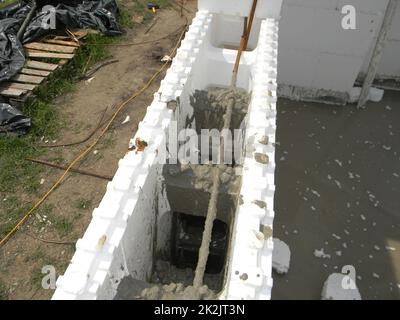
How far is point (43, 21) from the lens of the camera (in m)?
7.77

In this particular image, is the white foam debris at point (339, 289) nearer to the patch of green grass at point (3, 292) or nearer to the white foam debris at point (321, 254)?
the white foam debris at point (321, 254)

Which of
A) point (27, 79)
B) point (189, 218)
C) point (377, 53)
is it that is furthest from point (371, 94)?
point (27, 79)

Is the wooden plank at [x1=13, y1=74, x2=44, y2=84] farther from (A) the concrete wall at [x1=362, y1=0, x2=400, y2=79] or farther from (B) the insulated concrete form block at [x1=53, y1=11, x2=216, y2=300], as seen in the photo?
(A) the concrete wall at [x1=362, y1=0, x2=400, y2=79]

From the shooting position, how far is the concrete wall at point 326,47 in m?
6.92

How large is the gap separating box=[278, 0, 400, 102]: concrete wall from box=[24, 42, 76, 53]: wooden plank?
450cm

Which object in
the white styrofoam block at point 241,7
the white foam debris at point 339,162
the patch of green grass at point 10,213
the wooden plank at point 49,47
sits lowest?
the white foam debris at point 339,162

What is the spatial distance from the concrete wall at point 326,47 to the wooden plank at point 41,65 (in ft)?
15.2

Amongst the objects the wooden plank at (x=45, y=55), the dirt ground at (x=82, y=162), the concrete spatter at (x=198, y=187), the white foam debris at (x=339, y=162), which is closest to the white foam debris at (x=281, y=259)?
the concrete spatter at (x=198, y=187)

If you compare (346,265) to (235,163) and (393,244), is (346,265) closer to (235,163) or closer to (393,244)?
(393,244)

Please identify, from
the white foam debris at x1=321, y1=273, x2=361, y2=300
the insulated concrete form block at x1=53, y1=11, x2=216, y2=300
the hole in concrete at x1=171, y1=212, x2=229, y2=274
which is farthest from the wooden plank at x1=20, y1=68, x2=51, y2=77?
the white foam debris at x1=321, y1=273, x2=361, y2=300

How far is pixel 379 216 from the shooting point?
6.12 meters

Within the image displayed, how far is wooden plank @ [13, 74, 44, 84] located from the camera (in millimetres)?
6801

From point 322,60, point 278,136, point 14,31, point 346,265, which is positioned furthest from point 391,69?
point 14,31
